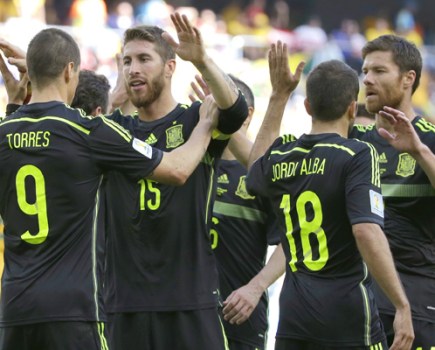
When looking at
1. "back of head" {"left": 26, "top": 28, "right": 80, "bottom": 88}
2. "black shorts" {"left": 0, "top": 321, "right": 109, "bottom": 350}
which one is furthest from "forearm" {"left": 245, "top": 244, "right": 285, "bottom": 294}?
"back of head" {"left": 26, "top": 28, "right": 80, "bottom": 88}

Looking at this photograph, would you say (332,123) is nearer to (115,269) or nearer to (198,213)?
(198,213)

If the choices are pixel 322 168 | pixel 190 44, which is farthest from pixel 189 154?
pixel 322 168

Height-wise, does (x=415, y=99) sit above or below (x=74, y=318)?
above

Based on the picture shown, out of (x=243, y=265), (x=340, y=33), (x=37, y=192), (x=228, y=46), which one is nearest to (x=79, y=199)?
(x=37, y=192)

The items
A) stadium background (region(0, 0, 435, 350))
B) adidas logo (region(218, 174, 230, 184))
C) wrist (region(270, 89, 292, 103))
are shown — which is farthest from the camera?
stadium background (region(0, 0, 435, 350))

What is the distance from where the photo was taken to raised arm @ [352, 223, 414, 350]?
20.2 feet

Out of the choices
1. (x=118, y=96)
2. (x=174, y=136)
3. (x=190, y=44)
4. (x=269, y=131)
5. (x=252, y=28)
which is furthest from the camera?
(x=252, y=28)

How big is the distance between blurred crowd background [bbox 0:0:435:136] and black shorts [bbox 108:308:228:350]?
11783 millimetres

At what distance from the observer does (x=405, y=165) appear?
24.2ft

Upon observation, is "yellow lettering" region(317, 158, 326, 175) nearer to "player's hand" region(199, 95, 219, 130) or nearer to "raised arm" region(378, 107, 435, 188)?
"raised arm" region(378, 107, 435, 188)

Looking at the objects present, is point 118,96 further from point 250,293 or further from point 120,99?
point 250,293

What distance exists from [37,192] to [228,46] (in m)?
17.6

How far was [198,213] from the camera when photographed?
701 cm

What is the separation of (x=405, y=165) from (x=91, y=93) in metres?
2.34
